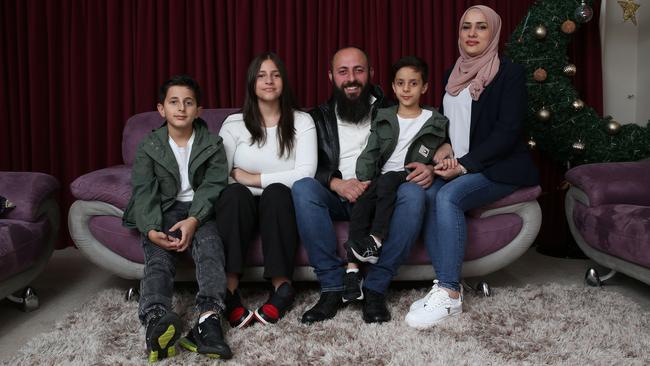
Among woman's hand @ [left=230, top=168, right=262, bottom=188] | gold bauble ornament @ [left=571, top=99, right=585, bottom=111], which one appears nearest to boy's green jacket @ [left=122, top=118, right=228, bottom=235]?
woman's hand @ [left=230, top=168, right=262, bottom=188]

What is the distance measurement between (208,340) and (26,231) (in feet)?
3.05

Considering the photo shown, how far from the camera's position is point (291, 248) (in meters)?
2.14

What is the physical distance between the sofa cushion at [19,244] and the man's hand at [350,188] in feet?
3.89

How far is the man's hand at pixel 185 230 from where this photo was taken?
202 centimetres

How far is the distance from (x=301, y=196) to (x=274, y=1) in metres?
1.59

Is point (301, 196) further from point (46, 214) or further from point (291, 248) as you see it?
point (46, 214)

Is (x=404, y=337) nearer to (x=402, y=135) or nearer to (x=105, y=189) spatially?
(x=402, y=135)

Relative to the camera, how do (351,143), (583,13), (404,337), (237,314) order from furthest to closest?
(583,13) → (351,143) → (237,314) → (404,337)

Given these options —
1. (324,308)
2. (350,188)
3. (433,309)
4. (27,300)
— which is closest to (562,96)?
(350,188)

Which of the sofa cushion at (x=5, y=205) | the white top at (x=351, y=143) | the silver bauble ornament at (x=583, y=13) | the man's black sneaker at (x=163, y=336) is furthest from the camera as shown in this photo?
the silver bauble ornament at (x=583, y=13)

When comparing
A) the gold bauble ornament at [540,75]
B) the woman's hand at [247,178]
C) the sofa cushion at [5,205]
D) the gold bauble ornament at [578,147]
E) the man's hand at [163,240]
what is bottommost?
the man's hand at [163,240]

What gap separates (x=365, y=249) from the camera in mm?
2035

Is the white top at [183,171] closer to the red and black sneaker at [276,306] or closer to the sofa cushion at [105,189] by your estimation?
the sofa cushion at [105,189]

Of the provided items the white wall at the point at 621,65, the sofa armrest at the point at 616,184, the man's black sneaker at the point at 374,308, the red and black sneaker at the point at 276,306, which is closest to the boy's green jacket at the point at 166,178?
the red and black sneaker at the point at 276,306
